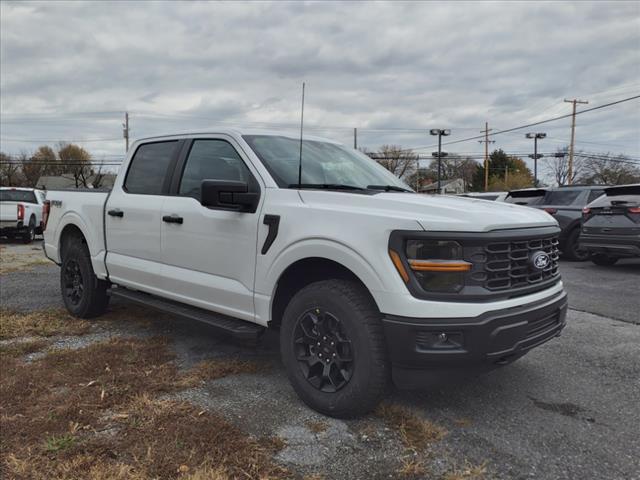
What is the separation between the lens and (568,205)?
460 inches

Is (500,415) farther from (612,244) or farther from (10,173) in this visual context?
(10,173)

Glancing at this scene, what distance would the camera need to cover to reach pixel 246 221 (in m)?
3.78

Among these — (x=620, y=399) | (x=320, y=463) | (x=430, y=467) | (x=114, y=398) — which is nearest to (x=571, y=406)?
(x=620, y=399)

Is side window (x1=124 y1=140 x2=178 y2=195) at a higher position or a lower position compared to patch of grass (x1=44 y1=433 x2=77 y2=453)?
higher

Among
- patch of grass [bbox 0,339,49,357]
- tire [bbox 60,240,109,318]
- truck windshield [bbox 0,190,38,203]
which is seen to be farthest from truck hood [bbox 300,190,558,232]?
truck windshield [bbox 0,190,38,203]

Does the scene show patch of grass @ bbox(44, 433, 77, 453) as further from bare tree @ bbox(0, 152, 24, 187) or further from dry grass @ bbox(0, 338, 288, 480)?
bare tree @ bbox(0, 152, 24, 187)

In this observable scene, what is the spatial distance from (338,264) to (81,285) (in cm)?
360

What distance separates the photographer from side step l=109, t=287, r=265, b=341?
12.3 ft

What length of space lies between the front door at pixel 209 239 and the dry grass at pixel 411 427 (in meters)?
1.17

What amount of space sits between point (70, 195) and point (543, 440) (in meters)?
5.26

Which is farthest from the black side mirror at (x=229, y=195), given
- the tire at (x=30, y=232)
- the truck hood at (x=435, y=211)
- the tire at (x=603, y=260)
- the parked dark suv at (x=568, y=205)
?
the tire at (x=30, y=232)

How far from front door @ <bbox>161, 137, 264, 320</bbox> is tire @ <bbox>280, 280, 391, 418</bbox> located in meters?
0.52

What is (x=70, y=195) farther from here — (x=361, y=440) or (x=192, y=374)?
(x=361, y=440)

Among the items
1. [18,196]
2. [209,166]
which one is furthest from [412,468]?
[18,196]
